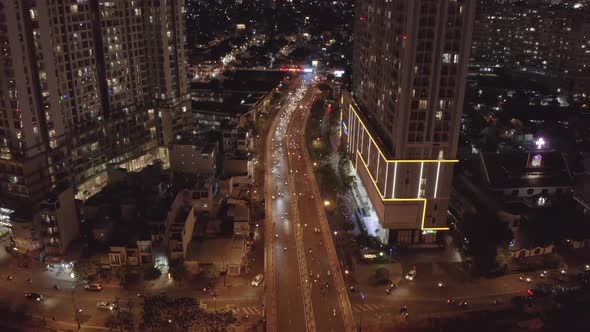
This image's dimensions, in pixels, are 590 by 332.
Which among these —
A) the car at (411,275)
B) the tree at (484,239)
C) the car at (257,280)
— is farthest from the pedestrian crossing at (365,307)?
the tree at (484,239)

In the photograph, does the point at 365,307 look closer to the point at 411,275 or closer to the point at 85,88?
the point at 411,275

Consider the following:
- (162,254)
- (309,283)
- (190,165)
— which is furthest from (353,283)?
(190,165)

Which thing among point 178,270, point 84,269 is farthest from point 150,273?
point 84,269

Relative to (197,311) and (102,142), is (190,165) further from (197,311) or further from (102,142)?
(197,311)

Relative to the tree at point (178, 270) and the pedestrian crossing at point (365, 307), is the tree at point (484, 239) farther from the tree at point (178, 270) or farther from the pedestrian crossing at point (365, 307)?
the tree at point (178, 270)

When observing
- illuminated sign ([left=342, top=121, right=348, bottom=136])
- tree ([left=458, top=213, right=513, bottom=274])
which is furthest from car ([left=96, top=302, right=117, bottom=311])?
illuminated sign ([left=342, top=121, right=348, bottom=136])

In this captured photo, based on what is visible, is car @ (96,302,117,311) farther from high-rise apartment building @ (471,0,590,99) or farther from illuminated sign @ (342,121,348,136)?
high-rise apartment building @ (471,0,590,99)
